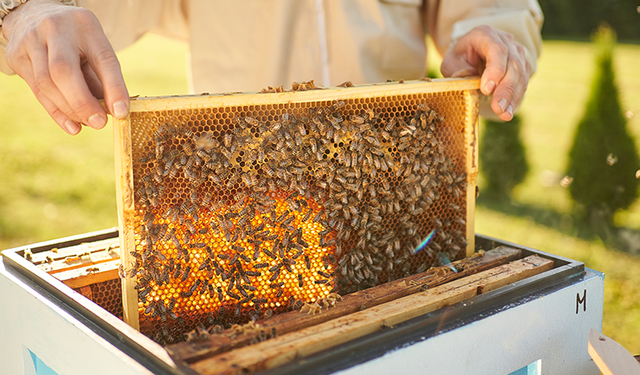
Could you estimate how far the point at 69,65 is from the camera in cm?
175

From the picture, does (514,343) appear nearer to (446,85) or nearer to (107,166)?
(446,85)

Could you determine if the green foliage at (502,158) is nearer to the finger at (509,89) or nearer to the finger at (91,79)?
the finger at (509,89)

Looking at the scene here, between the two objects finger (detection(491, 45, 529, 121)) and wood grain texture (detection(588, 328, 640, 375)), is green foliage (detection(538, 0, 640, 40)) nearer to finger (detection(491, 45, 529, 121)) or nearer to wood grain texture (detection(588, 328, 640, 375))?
finger (detection(491, 45, 529, 121))

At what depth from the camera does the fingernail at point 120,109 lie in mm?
1821

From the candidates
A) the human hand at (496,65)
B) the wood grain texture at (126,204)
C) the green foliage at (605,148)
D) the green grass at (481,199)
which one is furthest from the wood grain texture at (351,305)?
the green foliage at (605,148)

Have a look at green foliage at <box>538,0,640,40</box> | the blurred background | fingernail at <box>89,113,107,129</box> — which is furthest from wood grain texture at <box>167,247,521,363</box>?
green foliage at <box>538,0,640,40</box>

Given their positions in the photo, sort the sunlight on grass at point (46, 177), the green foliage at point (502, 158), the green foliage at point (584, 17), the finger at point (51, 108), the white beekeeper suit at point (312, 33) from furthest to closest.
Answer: the green foliage at point (584, 17)
the green foliage at point (502, 158)
the sunlight on grass at point (46, 177)
the white beekeeper suit at point (312, 33)
the finger at point (51, 108)

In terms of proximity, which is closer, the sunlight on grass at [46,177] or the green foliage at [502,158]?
the sunlight on grass at [46,177]

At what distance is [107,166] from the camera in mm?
13086

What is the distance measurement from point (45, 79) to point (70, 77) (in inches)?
4.3

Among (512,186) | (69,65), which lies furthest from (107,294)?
(512,186)

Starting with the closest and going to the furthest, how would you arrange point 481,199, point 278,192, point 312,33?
1. point 278,192
2. point 312,33
3. point 481,199

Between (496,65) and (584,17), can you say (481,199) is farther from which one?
(584,17)

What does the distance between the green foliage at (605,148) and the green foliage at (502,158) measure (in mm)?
1423
